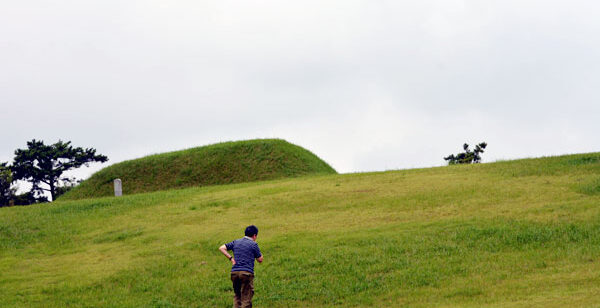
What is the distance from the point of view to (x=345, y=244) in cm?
2345

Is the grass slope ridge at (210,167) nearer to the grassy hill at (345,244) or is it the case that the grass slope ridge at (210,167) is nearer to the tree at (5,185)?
the grassy hill at (345,244)

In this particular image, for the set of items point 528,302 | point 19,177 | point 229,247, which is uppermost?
point 19,177

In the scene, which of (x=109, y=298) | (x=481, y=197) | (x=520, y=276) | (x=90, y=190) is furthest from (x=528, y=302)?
(x=90, y=190)

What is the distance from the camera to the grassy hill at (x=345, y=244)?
18.6 meters

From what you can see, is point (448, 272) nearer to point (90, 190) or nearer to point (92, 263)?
point (92, 263)

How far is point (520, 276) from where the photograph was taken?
1844 centimetres

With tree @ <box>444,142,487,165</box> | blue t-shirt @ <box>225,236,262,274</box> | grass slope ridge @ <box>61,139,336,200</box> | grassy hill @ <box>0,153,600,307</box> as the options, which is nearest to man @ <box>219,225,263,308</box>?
blue t-shirt @ <box>225,236,262,274</box>

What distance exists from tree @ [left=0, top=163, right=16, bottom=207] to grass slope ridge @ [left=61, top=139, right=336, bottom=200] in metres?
24.0

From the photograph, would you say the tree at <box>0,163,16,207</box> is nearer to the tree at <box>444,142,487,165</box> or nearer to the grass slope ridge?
the grass slope ridge

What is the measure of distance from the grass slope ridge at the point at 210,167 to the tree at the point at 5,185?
24.0 metres

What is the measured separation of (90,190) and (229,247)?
134 feet

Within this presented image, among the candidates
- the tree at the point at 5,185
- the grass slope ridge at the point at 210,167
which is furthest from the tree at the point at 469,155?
the tree at the point at 5,185

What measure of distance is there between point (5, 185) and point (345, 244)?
211ft

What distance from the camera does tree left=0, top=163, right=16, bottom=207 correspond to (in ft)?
247
